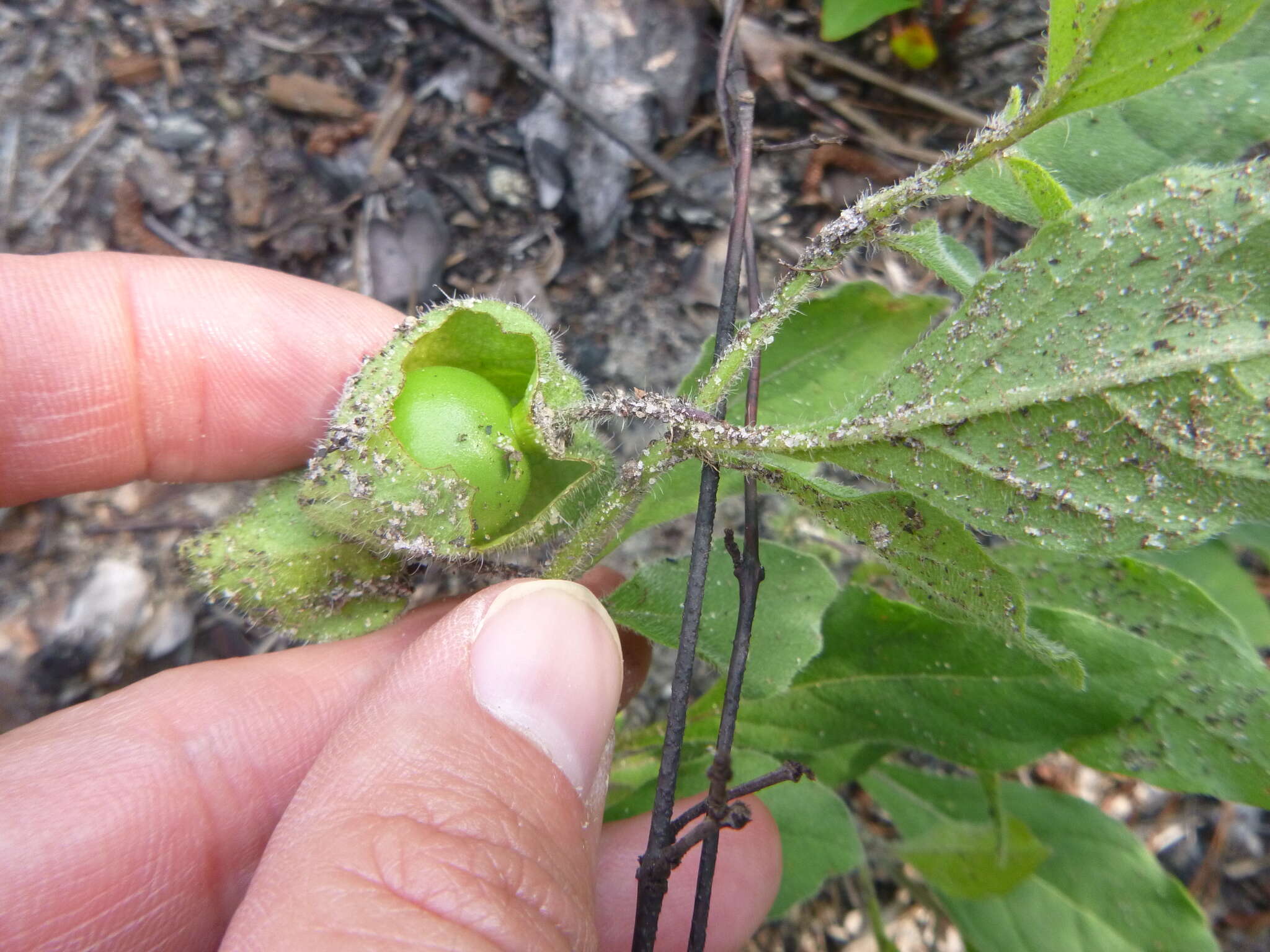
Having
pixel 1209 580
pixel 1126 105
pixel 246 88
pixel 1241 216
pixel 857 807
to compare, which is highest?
pixel 1126 105

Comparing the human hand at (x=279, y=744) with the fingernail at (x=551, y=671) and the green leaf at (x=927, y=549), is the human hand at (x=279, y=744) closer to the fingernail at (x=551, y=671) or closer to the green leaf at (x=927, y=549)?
the fingernail at (x=551, y=671)

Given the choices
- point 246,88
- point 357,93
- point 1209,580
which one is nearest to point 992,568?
point 1209,580

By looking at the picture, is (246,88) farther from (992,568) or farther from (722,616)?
(992,568)

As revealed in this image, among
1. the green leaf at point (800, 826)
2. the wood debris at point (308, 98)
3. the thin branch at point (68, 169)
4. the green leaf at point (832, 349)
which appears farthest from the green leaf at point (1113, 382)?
the thin branch at point (68, 169)

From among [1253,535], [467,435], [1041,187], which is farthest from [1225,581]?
[467,435]

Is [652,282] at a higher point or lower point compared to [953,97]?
lower

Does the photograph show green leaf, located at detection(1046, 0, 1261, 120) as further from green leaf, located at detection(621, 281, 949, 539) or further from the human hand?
the human hand

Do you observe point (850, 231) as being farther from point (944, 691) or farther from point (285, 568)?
point (285, 568)
